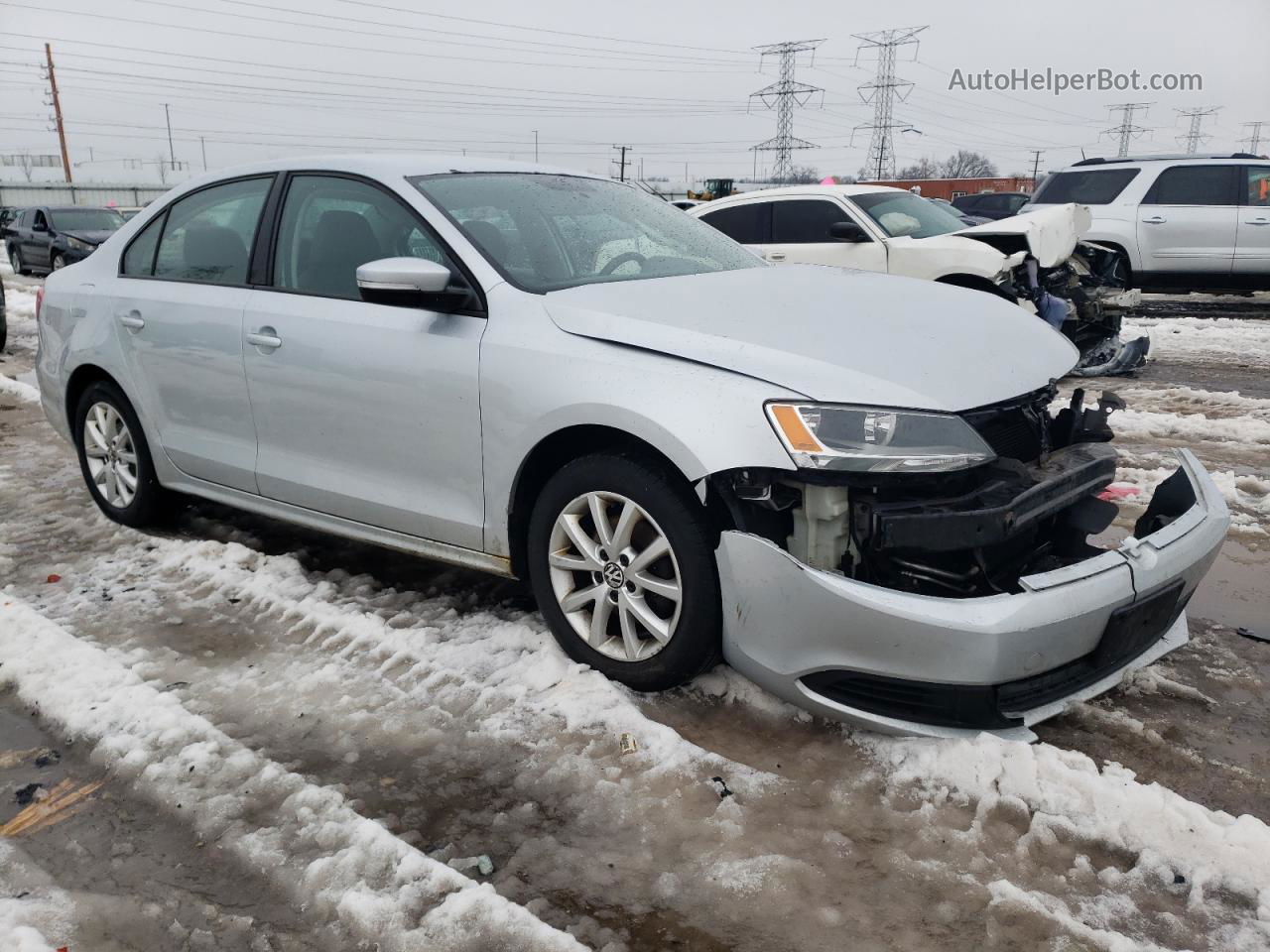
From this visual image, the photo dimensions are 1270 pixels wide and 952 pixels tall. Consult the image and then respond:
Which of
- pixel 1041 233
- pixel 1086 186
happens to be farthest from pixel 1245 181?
pixel 1041 233

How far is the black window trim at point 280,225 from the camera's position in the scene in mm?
3369

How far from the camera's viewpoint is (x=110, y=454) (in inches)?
191

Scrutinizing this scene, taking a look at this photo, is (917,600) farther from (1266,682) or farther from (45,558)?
(45,558)

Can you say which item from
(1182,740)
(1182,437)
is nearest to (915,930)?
(1182,740)

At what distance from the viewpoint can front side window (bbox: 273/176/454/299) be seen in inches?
141

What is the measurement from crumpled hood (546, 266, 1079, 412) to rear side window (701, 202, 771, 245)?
575 cm

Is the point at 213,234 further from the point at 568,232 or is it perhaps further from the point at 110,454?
the point at 568,232

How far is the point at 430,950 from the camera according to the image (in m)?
2.12

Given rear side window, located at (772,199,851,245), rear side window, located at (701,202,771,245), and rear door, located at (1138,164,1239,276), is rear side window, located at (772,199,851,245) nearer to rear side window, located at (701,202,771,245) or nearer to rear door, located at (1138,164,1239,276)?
rear side window, located at (701,202,771,245)

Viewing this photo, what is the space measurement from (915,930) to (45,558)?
3957 mm

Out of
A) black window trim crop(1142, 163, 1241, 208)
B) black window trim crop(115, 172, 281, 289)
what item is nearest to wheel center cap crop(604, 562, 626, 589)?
black window trim crop(115, 172, 281, 289)

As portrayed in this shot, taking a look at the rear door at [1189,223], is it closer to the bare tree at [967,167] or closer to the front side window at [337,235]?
the front side window at [337,235]

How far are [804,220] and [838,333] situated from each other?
638 cm

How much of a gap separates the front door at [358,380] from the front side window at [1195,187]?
10.7 metres
